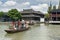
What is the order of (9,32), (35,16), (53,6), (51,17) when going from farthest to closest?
(53,6) → (35,16) → (51,17) → (9,32)

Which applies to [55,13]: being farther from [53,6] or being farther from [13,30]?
[13,30]

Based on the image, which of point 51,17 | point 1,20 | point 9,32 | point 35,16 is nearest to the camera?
point 9,32

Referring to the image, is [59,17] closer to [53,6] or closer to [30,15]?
[30,15]

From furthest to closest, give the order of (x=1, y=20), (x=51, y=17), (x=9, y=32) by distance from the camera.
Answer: (x=1, y=20) → (x=51, y=17) → (x=9, y=32)

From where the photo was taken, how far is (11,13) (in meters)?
88.5

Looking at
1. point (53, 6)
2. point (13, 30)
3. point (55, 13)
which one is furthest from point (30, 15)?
point (13, 30)

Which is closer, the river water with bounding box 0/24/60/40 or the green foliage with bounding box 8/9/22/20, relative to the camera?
the river water with bounding box 0/24/60/40

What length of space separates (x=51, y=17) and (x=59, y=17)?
9.97ft

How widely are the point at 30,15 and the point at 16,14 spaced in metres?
6.07

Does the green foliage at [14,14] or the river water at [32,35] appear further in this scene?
the green foliage at [14,14]

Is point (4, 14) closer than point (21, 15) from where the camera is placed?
No

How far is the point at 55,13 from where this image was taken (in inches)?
3036

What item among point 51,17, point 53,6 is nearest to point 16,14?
point 51,17

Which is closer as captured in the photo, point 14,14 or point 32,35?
point 32,35
